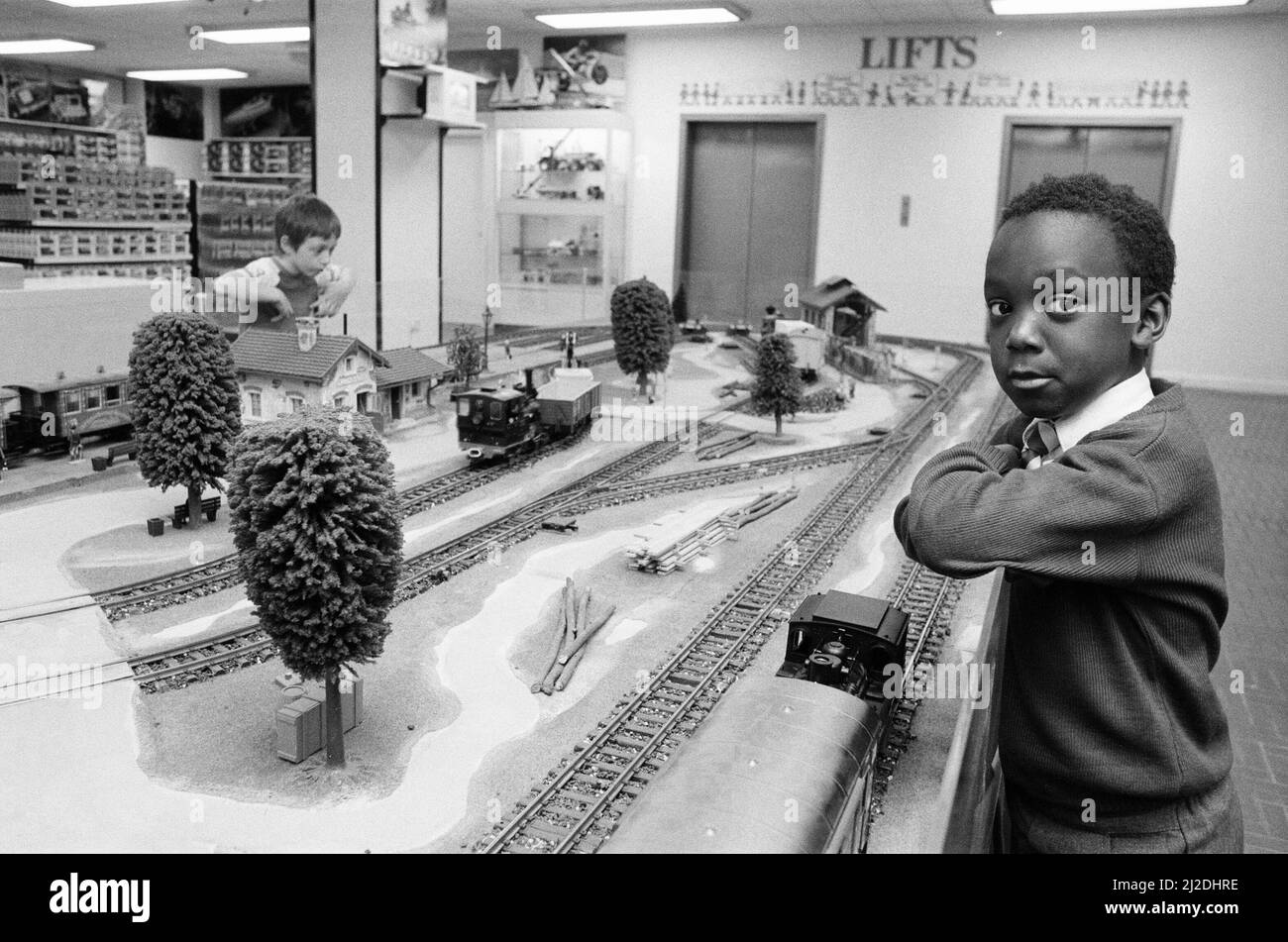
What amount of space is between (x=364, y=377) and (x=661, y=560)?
5244 mm

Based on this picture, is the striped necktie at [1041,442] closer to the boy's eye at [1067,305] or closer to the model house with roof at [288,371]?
the boy's eye at [1067,305]

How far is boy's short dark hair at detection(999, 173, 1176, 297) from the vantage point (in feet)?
8.30

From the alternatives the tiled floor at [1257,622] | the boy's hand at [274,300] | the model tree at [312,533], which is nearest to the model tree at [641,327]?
the boy's hand at [274,300]

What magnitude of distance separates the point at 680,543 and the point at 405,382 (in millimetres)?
6120

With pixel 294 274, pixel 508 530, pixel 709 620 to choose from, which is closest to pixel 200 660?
pixel 508 530

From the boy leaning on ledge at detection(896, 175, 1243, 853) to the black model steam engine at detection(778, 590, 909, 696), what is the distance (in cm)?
348

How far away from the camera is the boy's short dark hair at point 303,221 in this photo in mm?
12422

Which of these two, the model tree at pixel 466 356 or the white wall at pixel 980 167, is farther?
the white wall at pixel 980 167

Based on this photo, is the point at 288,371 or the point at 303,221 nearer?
the point at 288,371

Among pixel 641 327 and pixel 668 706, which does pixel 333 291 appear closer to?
pixel 641 327

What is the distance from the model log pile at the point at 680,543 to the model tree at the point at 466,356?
6.43 metres

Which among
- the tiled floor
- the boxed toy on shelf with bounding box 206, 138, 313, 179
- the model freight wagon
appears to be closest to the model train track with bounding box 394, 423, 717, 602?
the model freight wagon

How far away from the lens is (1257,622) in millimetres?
10000

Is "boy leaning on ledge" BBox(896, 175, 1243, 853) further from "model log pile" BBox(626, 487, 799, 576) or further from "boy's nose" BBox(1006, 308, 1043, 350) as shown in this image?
"model log pile" BBox(626, 487, 799, 576)
